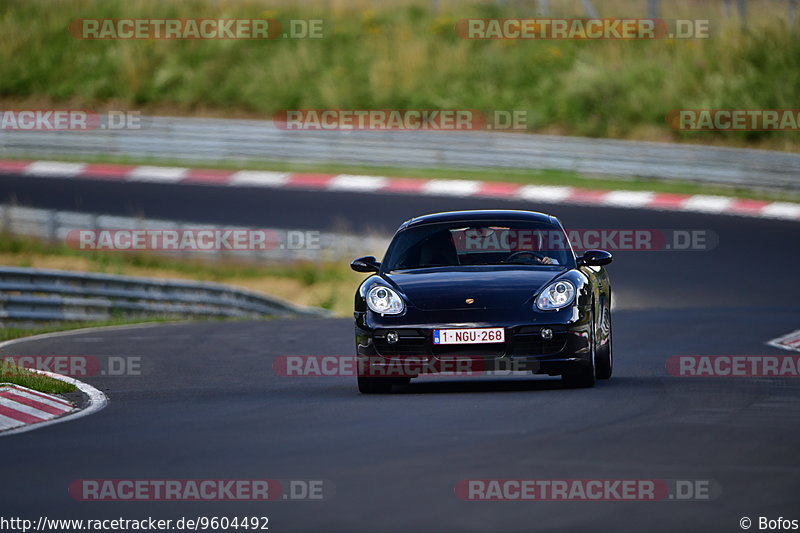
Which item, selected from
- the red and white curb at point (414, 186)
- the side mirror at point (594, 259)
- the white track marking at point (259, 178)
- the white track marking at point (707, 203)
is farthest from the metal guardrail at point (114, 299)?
the side mirror at point (594, 259)

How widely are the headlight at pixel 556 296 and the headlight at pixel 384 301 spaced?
941 mm

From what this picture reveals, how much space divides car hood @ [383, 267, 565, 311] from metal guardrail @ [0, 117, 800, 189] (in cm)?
1950

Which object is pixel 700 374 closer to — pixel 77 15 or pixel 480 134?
pixel 480 134

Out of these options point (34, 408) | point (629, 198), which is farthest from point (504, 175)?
point (34, 408)

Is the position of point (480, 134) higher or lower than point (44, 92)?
lower

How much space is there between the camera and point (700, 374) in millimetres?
11641

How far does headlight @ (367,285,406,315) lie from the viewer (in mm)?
10258

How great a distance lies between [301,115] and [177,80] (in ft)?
15.7

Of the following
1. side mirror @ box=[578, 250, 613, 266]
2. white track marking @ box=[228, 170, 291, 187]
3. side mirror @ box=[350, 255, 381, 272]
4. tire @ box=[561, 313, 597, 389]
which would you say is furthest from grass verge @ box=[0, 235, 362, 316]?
tire @ box=[561, 313, 597, 389]

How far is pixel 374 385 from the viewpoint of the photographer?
10539mm

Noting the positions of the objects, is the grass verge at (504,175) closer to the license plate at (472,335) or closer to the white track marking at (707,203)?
the white track marking at (707,203)

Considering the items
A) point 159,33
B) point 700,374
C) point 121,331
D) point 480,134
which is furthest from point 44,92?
point 700,374

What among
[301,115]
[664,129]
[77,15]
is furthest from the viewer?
[77,15]

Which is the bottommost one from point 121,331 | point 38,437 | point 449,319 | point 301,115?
point 38,437
